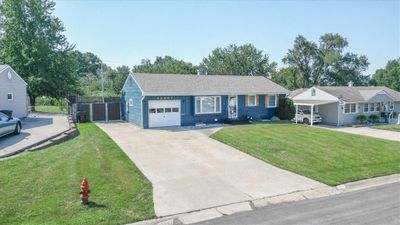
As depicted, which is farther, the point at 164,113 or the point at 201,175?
the point at 164,113

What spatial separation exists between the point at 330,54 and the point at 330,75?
448 centimetres

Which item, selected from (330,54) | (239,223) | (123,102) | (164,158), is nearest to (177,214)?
(239,223)

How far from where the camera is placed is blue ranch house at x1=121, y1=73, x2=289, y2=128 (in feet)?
74.6

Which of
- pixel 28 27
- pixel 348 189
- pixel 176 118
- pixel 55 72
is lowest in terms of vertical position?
pixel 348 189

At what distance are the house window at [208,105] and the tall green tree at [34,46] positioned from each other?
20.1 meters

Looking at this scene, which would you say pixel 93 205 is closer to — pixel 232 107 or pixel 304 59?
pixel 232 107

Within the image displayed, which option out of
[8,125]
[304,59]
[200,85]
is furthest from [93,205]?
[304,59]

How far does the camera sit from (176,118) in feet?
77.4

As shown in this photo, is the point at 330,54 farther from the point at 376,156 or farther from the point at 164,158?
the point at 164,158

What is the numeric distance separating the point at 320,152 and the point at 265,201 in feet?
23.7

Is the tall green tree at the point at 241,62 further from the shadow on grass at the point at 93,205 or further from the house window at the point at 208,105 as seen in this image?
the shadow on grass at the point at 93,205

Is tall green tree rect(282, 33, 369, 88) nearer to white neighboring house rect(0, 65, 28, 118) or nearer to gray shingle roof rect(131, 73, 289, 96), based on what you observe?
gray shingle roof rect(131, 73, 289, 96)

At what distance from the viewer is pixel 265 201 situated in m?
8.48

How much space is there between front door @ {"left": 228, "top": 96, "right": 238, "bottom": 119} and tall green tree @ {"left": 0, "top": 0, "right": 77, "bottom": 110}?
21.8 m
